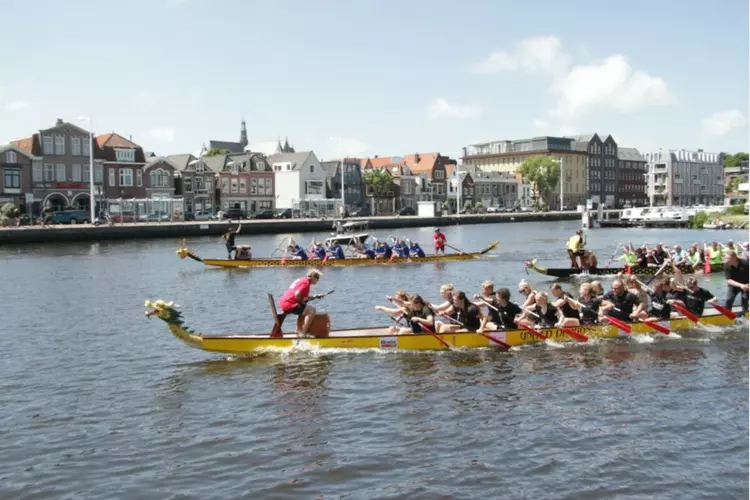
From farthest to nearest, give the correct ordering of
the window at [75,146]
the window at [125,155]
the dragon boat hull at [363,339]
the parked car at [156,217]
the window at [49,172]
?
the window at [125,155]
the window at [75,146]
the parked car at [156,217]
the window at [49,172]
the dragon boat hull at [363,339]

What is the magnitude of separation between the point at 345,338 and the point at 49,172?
78216 mm

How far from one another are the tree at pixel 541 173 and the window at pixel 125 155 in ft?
269

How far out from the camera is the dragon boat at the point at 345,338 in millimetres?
18828

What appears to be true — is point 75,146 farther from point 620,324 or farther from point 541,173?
point 541,173

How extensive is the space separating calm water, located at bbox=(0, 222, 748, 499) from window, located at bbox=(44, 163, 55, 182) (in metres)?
69.0

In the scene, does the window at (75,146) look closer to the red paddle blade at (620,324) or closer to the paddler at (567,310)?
the paddler at (567,310)

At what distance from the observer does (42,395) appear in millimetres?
16750

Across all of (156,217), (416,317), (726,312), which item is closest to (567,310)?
(416,317)

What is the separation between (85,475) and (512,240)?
6650 centimetres

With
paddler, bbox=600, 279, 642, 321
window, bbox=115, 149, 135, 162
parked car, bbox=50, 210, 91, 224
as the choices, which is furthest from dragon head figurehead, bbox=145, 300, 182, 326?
window, bbox=115, 149, 135, 162

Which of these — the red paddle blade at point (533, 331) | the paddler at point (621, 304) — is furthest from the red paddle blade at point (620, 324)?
the red paddle blade at point (533, 331)

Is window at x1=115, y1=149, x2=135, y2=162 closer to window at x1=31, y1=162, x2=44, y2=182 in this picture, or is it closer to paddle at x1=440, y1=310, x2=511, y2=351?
window at x1=31, y1=162, x2=44, y2=182

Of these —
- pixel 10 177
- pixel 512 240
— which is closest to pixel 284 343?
pixel 512 240

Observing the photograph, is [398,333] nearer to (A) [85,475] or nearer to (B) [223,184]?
(A) [85,475]
